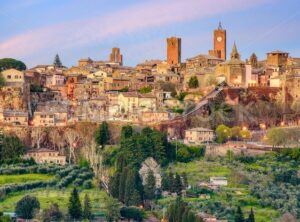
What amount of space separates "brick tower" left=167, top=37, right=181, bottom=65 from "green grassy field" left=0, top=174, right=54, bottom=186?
104 feet

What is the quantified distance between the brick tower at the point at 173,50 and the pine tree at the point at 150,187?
3552cm

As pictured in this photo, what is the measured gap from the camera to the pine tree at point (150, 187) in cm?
5424

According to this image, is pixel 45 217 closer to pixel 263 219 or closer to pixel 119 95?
pixel 263 219

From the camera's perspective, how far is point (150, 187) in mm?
54594

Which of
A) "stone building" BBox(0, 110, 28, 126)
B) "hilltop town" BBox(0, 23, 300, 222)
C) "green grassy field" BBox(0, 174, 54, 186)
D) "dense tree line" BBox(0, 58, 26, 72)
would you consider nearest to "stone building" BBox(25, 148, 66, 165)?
"hilltop town" BBox(0, 23, 300, 222)

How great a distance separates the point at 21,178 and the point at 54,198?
5.96 metres

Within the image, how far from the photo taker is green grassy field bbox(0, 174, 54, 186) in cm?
5883

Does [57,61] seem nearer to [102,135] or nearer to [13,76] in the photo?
[13,76]

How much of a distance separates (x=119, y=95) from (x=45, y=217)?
26025 mm

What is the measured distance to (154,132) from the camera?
63.4 meters

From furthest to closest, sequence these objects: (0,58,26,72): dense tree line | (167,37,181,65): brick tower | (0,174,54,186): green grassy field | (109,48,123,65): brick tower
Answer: (109,48,123,65): brick tower < (167,37,181,65): brick tower < (0,58,26,72): dense tree line < (0,174,54,186): green grassy field

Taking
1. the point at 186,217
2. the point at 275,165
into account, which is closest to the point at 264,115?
the point at 275,165

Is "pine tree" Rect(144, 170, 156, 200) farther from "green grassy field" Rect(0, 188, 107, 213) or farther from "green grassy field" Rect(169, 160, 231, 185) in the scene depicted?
"green grassy field" Rect(169, 160, 231, 185)

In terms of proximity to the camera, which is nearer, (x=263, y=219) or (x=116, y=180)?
(x=263, y=219)
